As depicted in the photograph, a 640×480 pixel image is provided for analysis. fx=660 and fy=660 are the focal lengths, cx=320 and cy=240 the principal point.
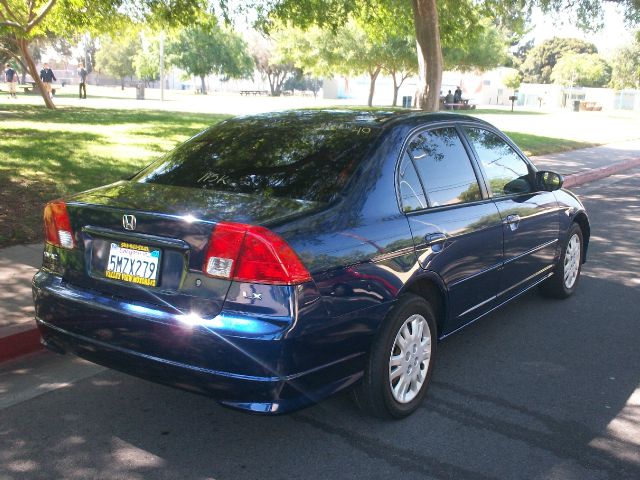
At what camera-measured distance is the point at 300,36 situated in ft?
133

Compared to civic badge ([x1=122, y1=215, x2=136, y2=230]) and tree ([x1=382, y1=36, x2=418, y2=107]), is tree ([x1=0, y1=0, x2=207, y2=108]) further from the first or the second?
tree ([x1=382, y1=36, x2=418, y2=107])

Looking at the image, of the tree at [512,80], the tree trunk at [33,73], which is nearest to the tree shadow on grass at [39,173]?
the tree trunk at [33,73]

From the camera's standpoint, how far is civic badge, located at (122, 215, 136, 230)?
128 inches

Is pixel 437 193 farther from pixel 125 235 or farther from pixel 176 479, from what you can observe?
pixel 176 479

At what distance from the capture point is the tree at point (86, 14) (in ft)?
44.3

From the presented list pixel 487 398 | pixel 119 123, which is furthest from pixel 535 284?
pixel 119 123

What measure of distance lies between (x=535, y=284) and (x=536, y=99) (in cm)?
7684

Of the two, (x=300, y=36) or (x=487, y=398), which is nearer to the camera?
(x=487, y=398)

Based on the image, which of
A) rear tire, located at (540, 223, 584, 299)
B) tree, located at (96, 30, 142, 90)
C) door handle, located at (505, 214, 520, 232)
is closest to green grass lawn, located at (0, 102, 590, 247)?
door handle, located at (505, 214, 520, 232)

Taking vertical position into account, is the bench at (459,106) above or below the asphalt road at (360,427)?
above

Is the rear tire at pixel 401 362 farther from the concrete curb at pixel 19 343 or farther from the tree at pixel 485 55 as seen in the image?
the tree at pixel 485 55

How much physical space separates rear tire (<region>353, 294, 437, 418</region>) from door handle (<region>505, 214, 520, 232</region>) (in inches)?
47.1

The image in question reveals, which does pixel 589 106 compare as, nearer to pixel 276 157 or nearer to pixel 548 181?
pixel 548 181

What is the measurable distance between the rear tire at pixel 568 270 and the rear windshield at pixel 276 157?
2.61m
